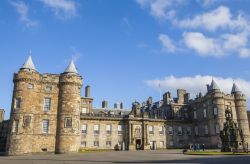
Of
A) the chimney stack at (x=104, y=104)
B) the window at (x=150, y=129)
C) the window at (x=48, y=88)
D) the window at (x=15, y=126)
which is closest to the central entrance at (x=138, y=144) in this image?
the window at (x=150, y=129)

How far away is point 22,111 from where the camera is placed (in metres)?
44.9

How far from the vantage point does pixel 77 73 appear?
5009 centimetres

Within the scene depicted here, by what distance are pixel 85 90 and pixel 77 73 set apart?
20102 millimetres

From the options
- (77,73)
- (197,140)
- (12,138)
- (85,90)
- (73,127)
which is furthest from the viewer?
(85,90)

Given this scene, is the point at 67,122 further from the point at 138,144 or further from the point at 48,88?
the point at 138,144

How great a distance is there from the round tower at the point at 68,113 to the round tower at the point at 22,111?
4.39m

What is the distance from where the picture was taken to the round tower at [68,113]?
45812 mm

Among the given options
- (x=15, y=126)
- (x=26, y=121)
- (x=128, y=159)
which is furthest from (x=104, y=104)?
(x=128, y=159)

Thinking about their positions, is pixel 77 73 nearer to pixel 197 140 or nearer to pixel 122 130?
pixel 122 130

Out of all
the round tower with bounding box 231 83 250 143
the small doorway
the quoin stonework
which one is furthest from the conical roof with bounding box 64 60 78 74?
the round tower with bounding box 231 83 250 143

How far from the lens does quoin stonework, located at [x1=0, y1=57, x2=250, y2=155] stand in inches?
1785

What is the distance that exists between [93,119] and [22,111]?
16.0 m

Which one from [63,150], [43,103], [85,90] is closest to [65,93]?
[43,103]

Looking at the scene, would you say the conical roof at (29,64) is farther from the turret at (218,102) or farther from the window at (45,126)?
the turret at (218,102)
